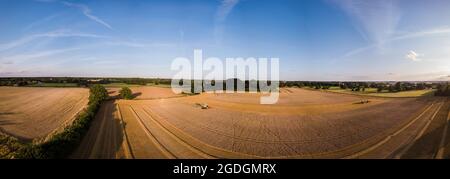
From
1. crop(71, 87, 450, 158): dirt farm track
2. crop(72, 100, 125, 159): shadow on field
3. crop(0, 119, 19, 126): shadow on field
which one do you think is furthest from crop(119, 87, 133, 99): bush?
crop(72, 100, 125, 159): shadow on field

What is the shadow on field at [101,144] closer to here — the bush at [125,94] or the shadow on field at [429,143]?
the shadow on field at [429,143]

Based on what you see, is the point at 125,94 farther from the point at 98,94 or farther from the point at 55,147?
the point at 55,147

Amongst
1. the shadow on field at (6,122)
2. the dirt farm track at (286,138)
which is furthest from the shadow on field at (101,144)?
the shadow on field at (6,122)

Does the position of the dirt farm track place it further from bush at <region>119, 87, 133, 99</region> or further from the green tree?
bush at <region>119, 87, 133, 99</region>

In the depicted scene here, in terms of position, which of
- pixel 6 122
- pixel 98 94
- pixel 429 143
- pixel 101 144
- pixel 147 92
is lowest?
pixel 6 122

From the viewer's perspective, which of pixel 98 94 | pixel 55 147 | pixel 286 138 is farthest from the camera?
pixel 98 94

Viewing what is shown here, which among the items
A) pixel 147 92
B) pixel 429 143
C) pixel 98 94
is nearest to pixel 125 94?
pixel 98 94

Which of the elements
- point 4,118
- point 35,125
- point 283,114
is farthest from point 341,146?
point 4,118

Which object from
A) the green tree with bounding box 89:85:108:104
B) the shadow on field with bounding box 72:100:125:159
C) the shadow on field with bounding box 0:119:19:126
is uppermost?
the green tree with bounding box 89:85:108:104

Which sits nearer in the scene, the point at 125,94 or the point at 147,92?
the point at 125,94

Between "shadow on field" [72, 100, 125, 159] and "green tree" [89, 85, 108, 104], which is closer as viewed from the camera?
"shadow on field" [72, 100, 125, 159]
